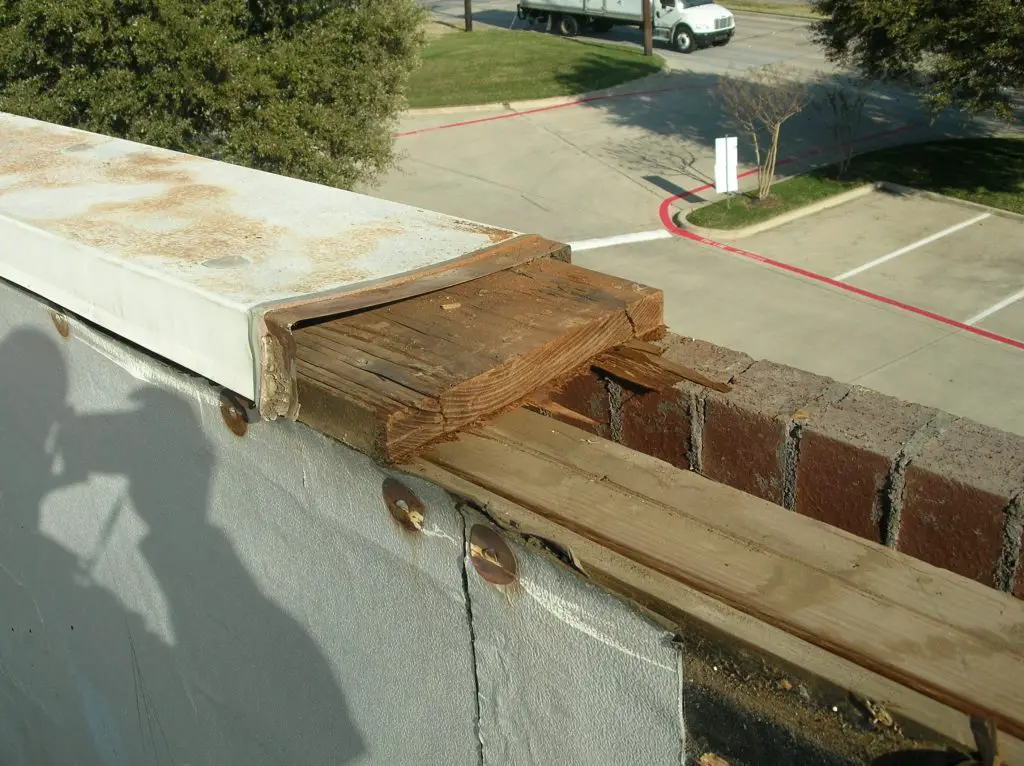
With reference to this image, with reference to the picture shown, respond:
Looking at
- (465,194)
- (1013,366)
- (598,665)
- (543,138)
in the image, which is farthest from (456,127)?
(598,665)

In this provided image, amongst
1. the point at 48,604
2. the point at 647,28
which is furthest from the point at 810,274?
the point at 647,28

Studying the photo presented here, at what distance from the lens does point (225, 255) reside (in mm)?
2793

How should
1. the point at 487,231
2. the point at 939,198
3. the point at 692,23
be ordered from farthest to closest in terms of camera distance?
the point at 692,23, the point at 939,198, the point at 487,231

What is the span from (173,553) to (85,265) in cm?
84

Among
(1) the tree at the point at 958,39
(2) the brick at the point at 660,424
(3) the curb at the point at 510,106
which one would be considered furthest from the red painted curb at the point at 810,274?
(2) the brick at the point at 660,424

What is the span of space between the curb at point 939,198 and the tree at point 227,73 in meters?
8.75

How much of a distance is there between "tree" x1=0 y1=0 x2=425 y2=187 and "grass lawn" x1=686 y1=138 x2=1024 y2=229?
18.7ft

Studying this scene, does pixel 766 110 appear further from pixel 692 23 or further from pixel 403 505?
pixel 403 505

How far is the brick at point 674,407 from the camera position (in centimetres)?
248

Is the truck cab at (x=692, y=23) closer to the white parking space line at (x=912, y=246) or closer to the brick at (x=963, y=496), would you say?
the white parking space line at (x=912, y=246)

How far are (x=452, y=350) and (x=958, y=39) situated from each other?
15882 millimetres

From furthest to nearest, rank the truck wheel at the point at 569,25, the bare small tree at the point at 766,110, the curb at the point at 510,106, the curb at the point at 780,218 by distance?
1. the truck wheel at the point at 569,25
2. the curb at the point at 510,106
3. the bare small tree at the point at 766,110
4. the curb at the point at 780,218

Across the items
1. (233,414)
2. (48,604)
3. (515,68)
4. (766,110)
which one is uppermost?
(233,414)

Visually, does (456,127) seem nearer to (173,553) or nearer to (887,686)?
(173,553)
